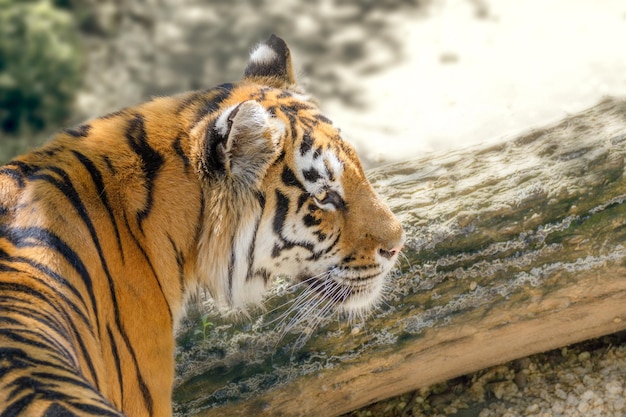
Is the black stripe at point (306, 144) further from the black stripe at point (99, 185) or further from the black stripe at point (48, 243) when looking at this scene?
the black stripe at point (48, 243)

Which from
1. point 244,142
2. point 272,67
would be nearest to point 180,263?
point 244,142

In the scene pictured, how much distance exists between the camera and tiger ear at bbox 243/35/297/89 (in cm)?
280

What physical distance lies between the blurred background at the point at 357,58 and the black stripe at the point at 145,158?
2532 millimetres

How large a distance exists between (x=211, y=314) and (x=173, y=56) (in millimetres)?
3525

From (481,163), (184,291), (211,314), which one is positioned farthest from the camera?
(481,163)

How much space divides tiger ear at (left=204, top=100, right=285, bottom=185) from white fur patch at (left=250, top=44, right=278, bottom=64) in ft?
1.48

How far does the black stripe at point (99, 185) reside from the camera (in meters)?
2.27

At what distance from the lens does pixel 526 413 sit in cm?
312

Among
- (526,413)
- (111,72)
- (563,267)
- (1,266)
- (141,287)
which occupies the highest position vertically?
(111,72)

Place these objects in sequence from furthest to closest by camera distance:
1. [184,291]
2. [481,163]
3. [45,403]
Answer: [481,163], [184,291], [45,403]

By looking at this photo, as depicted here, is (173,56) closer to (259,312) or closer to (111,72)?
(111,72)

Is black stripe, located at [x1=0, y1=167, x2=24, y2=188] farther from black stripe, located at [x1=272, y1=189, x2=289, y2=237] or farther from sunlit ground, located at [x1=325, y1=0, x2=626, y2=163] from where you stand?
sunlit ground, located at [x1=325, y1=0, x2=626, y2=163]

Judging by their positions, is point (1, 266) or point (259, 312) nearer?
point (1, 266)

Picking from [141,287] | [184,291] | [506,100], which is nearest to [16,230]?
[141,287]
